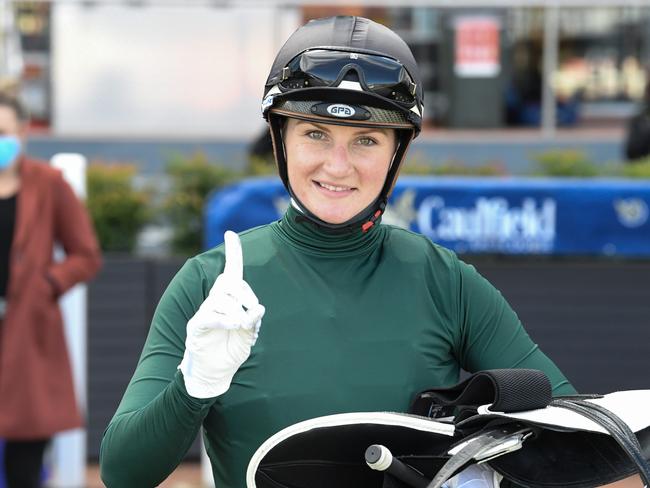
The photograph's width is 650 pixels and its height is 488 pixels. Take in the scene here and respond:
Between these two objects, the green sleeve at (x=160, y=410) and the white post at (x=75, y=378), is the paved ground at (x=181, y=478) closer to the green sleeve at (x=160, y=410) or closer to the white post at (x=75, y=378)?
the white post at (x=75, y=378)

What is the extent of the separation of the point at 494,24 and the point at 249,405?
36.2 feet

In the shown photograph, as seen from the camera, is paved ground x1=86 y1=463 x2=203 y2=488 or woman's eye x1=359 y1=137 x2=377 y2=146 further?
paved ground x1=86 y1=463 x2=203 y2=488

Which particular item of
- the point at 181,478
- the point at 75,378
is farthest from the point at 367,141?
Result: the point at 181,478

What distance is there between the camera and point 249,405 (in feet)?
7.34

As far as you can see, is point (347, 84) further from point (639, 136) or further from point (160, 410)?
point (639, 136)

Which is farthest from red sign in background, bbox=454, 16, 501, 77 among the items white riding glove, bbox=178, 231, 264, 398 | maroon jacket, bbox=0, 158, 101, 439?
white riding glove, bbox=178, 231, 264, 398

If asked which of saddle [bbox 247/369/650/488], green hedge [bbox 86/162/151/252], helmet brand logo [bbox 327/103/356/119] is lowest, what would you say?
green hedge [bbox 86/162/151/252]

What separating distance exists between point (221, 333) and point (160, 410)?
21 centimetres

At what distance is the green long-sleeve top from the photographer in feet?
7.28

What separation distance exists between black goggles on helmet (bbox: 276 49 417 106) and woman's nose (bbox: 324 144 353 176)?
13cm

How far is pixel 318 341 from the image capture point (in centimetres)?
227

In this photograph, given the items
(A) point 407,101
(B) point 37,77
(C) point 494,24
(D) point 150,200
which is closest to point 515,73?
(C) point 494,24

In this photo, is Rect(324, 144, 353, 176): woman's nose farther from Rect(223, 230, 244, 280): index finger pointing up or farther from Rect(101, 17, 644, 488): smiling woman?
Rect(223, 230, 244, 280): index finger pointing up

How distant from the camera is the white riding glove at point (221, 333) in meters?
1.94
